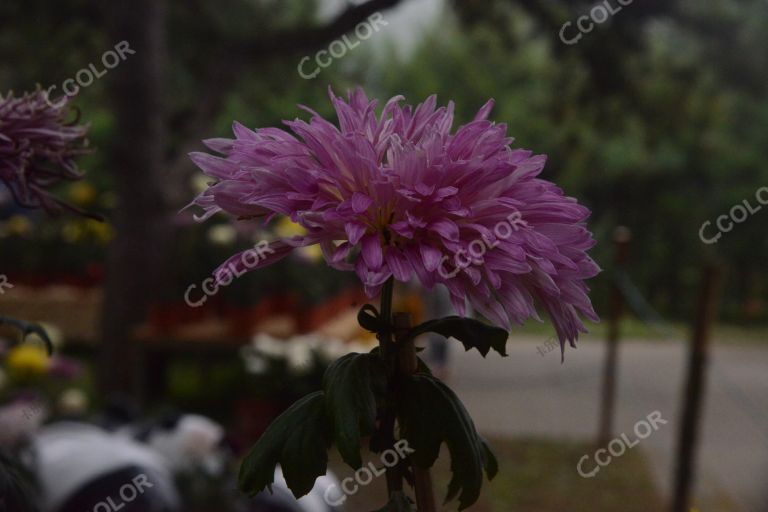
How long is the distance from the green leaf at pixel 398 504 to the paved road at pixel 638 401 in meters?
3.93

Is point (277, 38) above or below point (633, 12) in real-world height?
above

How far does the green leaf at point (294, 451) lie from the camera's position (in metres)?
0.61

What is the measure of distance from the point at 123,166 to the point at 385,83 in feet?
39.8

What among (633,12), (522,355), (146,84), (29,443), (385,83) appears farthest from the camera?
(385,83)

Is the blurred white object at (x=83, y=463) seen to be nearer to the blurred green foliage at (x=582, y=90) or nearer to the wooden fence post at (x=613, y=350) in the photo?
the blurred green foliage at (x=582, y=90)

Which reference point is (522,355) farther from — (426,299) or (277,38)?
(277,38)

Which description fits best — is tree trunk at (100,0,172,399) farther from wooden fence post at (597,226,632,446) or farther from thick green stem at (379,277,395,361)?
thick green stem at (379,277,395,361)

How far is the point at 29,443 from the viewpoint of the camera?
5.87 feet

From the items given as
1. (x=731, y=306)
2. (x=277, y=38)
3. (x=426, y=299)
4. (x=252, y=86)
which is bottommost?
(x=731, y=306)

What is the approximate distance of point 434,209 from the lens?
615 mm

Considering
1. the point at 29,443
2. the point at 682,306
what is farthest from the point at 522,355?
the point at 29,443

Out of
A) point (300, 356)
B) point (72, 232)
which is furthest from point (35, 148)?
point (72, 232)

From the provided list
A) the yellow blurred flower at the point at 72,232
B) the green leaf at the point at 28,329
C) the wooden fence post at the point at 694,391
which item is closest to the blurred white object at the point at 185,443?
the green leaf at the point at 28,329

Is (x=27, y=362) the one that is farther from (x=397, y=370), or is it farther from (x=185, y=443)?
(x=397, y=370)
